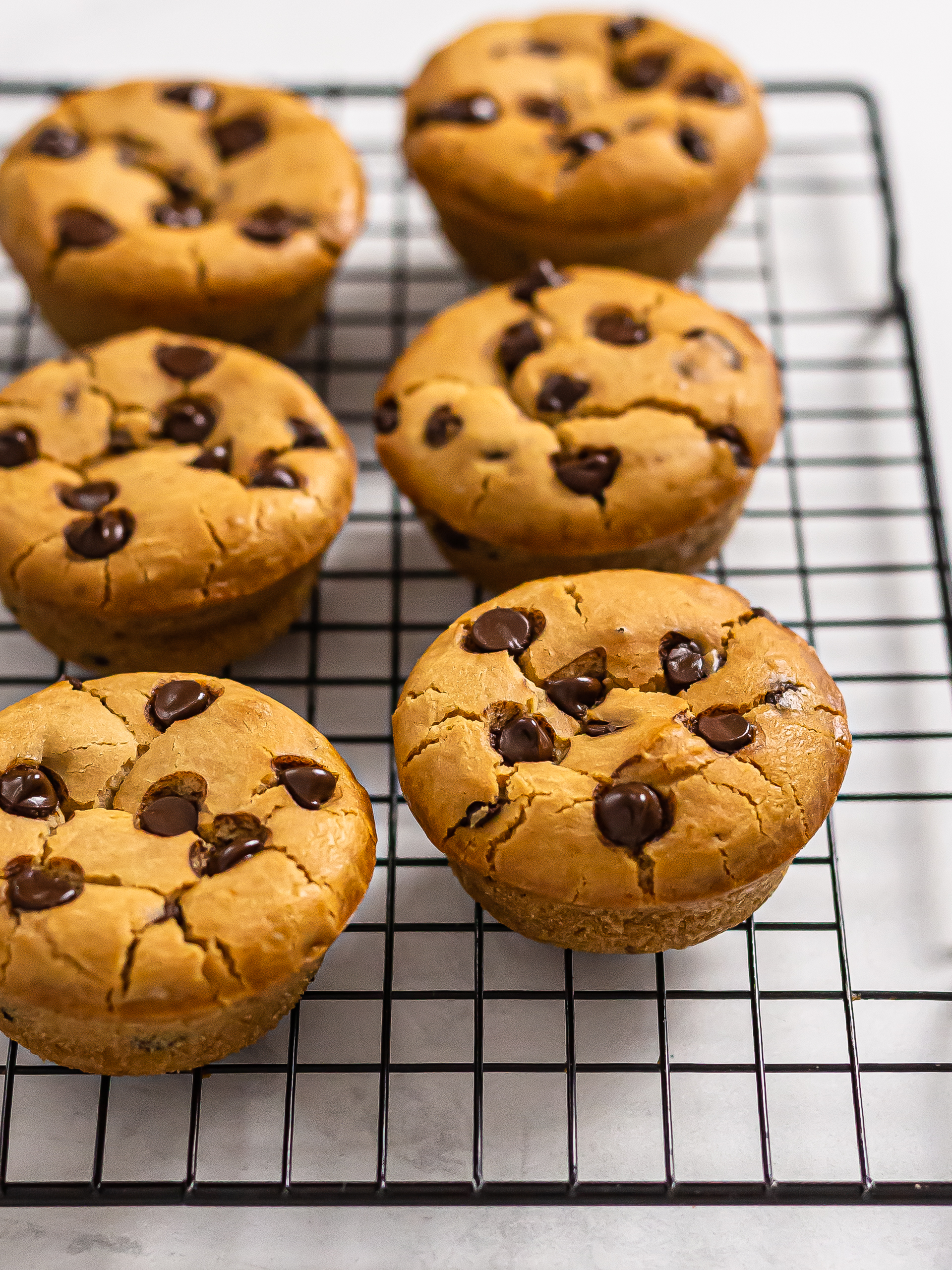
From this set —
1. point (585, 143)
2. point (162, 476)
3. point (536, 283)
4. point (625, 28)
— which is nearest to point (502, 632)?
point (162, 476)

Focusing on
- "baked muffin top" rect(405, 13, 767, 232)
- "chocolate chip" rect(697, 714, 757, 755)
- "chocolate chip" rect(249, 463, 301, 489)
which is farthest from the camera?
"baked muffin top" rect(405, 13, 767, 232)

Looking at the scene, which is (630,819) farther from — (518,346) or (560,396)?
(518,346)

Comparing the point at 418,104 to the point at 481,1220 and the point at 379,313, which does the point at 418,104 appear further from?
the point at 481,1220

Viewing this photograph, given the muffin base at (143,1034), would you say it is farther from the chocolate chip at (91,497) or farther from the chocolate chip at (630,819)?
the chocolate chip at (91,497)

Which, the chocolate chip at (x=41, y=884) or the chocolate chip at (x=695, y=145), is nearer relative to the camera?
the chocolate chip at (x=41, y=884)

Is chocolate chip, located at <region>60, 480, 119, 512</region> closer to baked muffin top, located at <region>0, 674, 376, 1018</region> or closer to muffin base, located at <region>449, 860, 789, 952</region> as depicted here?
baked muffin top, located at <region>0, 674, 376, 1018</region>

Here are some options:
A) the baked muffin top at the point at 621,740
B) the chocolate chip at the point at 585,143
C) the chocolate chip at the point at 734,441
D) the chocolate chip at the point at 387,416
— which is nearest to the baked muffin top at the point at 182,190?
the chocolate chip at the point at 387,416

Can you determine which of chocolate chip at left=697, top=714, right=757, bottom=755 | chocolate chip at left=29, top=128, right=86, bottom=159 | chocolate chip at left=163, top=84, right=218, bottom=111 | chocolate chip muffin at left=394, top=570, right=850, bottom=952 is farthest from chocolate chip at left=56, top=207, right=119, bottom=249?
chocolate chip at left=697, top=714, right=757, bottom=755
